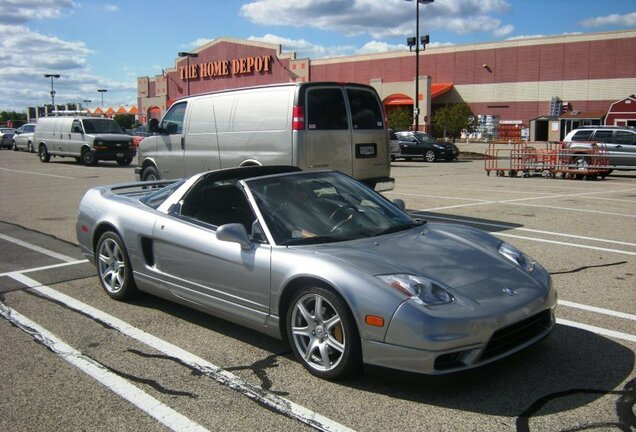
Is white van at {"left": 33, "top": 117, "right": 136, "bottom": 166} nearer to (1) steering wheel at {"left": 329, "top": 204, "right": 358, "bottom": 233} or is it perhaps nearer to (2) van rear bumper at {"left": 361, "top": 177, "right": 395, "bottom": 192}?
(2) van rear bumper at {"left": 361, "top": 177, "right": 395, "bottom": 192}

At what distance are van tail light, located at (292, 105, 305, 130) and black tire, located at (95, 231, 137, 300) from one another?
13.0 ft

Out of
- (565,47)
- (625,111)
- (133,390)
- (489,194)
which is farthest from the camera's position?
(565,47)

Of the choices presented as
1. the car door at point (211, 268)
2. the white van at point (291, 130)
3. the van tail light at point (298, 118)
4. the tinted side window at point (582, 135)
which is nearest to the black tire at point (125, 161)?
the white van at point (291, 130)

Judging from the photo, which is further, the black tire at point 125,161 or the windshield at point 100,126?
the black tire at point 125,161

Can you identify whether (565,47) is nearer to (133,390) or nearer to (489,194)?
(489,194)

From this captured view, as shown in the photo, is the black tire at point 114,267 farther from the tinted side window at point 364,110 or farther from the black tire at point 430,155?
the black tire at point 430,155

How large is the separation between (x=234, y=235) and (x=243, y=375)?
37.6 inches

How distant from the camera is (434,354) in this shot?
3.35m

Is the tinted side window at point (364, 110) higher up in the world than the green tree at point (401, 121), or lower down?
lower down

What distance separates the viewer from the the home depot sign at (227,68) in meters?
67.4

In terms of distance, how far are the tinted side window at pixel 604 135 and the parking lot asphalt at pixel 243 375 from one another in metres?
16.8

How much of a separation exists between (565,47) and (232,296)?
55624 mm

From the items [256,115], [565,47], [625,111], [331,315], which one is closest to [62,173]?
[256,115]

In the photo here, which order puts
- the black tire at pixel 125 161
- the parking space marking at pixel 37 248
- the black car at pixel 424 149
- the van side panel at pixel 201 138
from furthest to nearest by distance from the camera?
1. the black car at pixel 424 149
2. the black tire at pixel 125 161
3. the van side panel at pixel 201 138
4. the parking space marking at pixel 37 248
